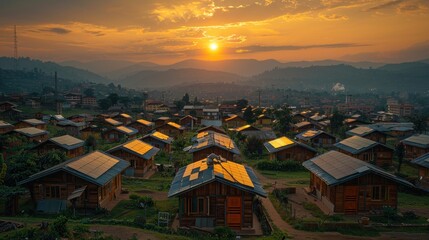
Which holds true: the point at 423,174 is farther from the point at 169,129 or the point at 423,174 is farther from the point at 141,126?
the point at 141,126

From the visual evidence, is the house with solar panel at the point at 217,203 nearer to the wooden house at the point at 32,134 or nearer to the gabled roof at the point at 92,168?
the gabled roof at the point at 92,168

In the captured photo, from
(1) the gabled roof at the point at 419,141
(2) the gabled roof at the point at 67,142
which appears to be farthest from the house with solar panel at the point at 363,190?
(2) the gabled roof at the point at 67,142

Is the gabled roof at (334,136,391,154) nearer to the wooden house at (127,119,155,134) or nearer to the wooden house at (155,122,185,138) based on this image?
the wooden house at (155,122,185,138)

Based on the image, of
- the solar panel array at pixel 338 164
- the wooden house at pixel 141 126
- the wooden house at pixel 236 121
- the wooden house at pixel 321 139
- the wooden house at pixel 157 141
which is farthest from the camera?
the wooden house at pixel 236 121

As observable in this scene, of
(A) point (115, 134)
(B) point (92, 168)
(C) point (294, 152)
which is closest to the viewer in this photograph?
(B) point (92, 168)

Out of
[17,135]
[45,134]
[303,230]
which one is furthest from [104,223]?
[45,134]

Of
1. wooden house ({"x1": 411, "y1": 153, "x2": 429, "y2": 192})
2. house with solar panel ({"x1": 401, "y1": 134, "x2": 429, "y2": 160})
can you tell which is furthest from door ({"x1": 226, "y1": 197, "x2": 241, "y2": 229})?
house with solar panel ({"x1": 401, "y1": 134, "x2": 429, "y2": 160})

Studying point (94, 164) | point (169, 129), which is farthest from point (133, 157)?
point (169, 129)
